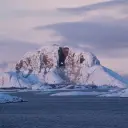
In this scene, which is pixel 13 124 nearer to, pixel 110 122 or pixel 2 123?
pixel 2 123

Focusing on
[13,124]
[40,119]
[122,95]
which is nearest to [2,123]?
[13,124]

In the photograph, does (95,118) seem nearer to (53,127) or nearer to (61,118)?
(61,118)

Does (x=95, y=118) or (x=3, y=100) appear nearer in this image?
(x=95, y=118)

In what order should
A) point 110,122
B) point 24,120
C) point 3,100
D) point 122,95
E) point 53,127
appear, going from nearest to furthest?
point 53,127 → point 110,122 → point 24,120 → point 3,100 → point 122,95

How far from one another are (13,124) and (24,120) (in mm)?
4729

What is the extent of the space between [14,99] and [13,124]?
5099 cm

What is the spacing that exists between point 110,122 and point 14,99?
169ft

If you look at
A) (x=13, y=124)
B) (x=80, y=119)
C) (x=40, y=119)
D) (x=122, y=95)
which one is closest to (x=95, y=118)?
(x=80, y=119)

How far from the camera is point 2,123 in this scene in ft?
167

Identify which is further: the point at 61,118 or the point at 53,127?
the point at 61,118

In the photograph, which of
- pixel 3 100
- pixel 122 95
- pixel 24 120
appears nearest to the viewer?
pixel 24 120

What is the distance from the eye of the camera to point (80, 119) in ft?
181

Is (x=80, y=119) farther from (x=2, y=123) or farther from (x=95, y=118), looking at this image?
(x=2, y=123)

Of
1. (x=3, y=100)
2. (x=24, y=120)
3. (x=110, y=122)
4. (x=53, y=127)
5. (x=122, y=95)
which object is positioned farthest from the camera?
(x=122, y=95)
